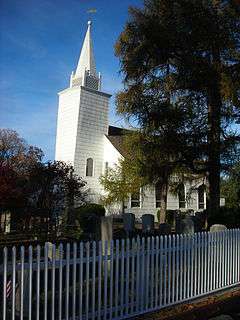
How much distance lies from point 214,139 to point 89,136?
75.6 feet

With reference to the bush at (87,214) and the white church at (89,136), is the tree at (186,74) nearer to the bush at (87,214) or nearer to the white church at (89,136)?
the bush at (87,214)

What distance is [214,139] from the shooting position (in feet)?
69.8

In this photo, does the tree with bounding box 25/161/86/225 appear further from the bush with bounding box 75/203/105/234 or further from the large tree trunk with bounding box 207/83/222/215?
the large tree trunk with bounding box 207/83/222/215

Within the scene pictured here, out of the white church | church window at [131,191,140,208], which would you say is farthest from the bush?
church window at [131,191,140,208]

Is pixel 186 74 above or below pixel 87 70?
below

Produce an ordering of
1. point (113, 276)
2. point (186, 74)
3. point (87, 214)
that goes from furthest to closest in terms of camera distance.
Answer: point (87, 214) < point (186, 74) < point (113, 276)

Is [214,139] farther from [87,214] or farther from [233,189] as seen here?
[233,189]

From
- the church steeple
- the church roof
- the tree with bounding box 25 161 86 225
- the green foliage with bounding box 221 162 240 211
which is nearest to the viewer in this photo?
the green foliage with bounding box 221 162 240 211

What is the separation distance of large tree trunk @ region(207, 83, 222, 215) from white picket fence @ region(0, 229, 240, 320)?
35.5 ft

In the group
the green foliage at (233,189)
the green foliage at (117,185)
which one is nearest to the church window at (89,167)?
the green foliage at (117,185)

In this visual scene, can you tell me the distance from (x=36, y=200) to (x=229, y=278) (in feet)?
49.2

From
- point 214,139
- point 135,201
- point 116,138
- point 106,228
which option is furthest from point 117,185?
point 106,228

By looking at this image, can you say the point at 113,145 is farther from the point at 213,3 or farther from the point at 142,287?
the point at 142,287

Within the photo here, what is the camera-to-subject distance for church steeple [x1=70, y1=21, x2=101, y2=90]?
146 ft
